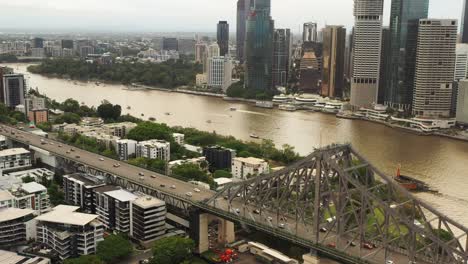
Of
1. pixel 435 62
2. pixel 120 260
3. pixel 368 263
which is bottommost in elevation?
pixel 120 260

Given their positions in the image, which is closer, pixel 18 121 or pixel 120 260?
pixel 120 260

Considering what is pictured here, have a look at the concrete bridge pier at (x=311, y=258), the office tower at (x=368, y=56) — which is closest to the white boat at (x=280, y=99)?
the office tower at (x=368, y=56)

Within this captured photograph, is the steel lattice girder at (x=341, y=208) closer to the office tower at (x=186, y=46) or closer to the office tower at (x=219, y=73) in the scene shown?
the office tower at (x=219, y=73)

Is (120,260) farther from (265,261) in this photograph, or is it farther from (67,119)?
(67,119)

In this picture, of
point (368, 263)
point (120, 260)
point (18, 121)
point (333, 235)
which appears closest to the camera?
point (368, 263)

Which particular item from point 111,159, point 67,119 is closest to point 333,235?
point 111,159

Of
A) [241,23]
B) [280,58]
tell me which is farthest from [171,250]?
[241,23]
